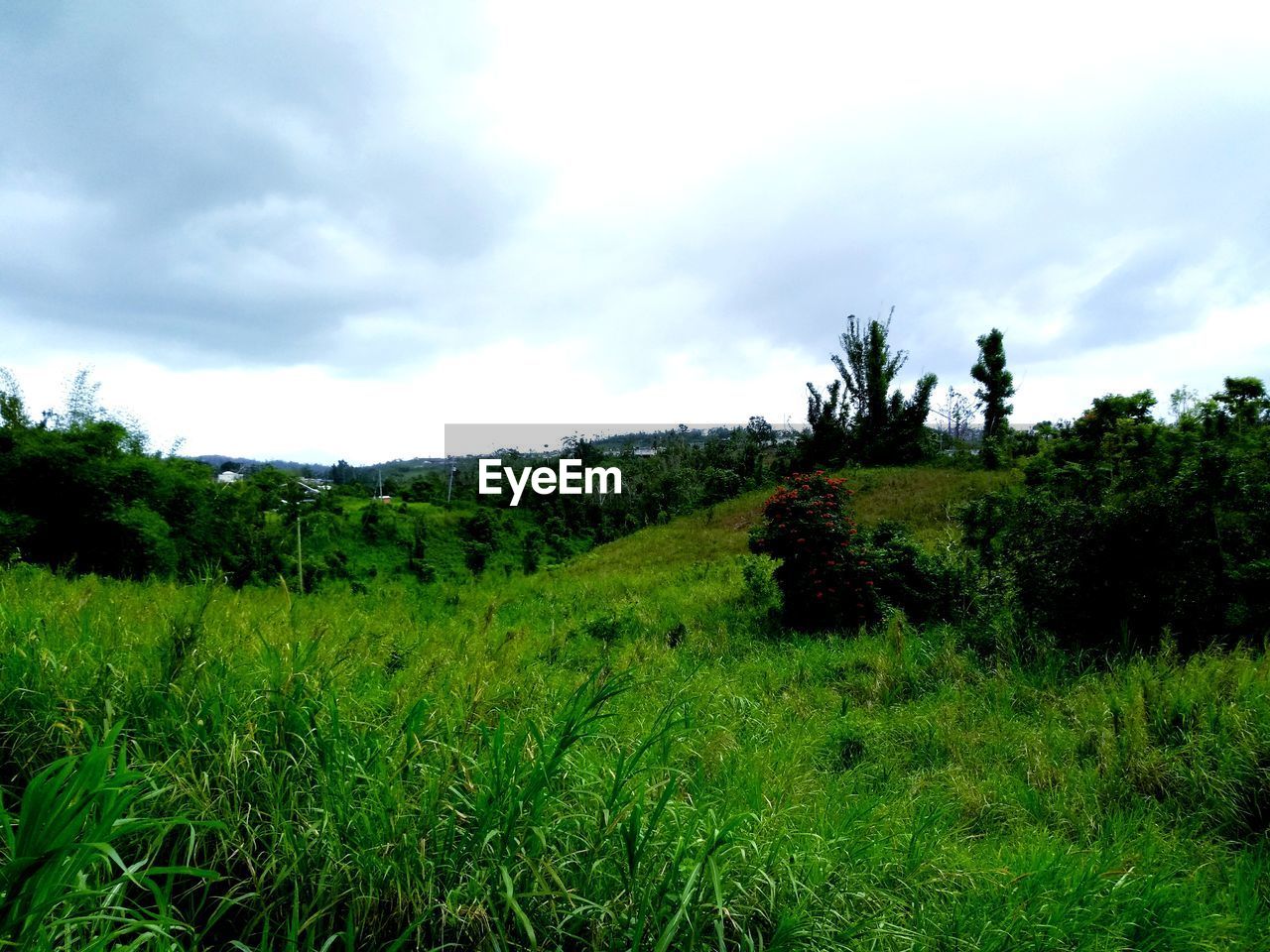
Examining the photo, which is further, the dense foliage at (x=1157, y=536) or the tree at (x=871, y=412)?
the tree at (x=871, y=412)

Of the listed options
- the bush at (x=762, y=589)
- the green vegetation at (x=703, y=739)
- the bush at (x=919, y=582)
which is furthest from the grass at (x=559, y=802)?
the bush at (x=762, y=589)

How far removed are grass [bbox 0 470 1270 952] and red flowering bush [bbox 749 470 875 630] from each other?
9.83 ft

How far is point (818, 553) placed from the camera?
7793mm

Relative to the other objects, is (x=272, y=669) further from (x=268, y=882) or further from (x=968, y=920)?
(x=968, y=920)

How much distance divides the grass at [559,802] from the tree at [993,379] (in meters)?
25.2

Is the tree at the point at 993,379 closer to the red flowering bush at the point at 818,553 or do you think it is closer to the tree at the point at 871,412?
the tree at the point at 871,412

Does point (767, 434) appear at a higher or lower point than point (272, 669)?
higher

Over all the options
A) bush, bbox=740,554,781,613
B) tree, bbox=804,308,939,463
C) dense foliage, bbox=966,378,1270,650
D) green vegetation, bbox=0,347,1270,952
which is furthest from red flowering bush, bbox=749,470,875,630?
tree, bbox=804,308,939,463

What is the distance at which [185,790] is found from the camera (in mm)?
1809

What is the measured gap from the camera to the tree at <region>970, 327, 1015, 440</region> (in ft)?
87.1

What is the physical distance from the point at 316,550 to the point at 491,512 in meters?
5.85

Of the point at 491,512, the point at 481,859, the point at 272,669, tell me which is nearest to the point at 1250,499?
the point at 481,859

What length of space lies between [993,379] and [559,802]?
29713 millimetres

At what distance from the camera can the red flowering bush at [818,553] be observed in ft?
24.9
